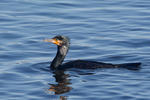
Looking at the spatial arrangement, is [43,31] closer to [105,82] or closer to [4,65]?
[4,65]

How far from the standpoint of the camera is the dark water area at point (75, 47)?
15422 mm

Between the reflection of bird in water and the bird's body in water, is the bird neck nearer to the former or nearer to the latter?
the bird's body in water

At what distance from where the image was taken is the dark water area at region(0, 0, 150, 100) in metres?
15.4

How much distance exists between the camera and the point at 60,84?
16.5m

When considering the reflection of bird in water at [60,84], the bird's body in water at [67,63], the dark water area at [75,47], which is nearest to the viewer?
the dark water area at [75,47]

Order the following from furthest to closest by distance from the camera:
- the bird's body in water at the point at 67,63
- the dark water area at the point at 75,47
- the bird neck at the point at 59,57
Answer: the bird neck at the point at 59,57
the bird's body in water at the point at 67,63
the dark water area at the point at 75,47

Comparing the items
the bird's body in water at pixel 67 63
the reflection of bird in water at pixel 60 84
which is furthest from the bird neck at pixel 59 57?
the reflection of bird in water at pixel 60 84

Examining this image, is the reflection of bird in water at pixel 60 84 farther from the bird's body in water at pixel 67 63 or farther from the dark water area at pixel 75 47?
the bird's body in water at pixel 67 63

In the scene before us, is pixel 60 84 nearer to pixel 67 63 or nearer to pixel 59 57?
pixel 67 63

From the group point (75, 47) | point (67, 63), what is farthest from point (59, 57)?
point (75, 47)

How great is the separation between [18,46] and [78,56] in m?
2.62

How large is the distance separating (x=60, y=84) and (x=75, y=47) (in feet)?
15.6

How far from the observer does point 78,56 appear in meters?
19.9

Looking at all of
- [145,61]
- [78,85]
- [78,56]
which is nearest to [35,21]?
[78,56]
